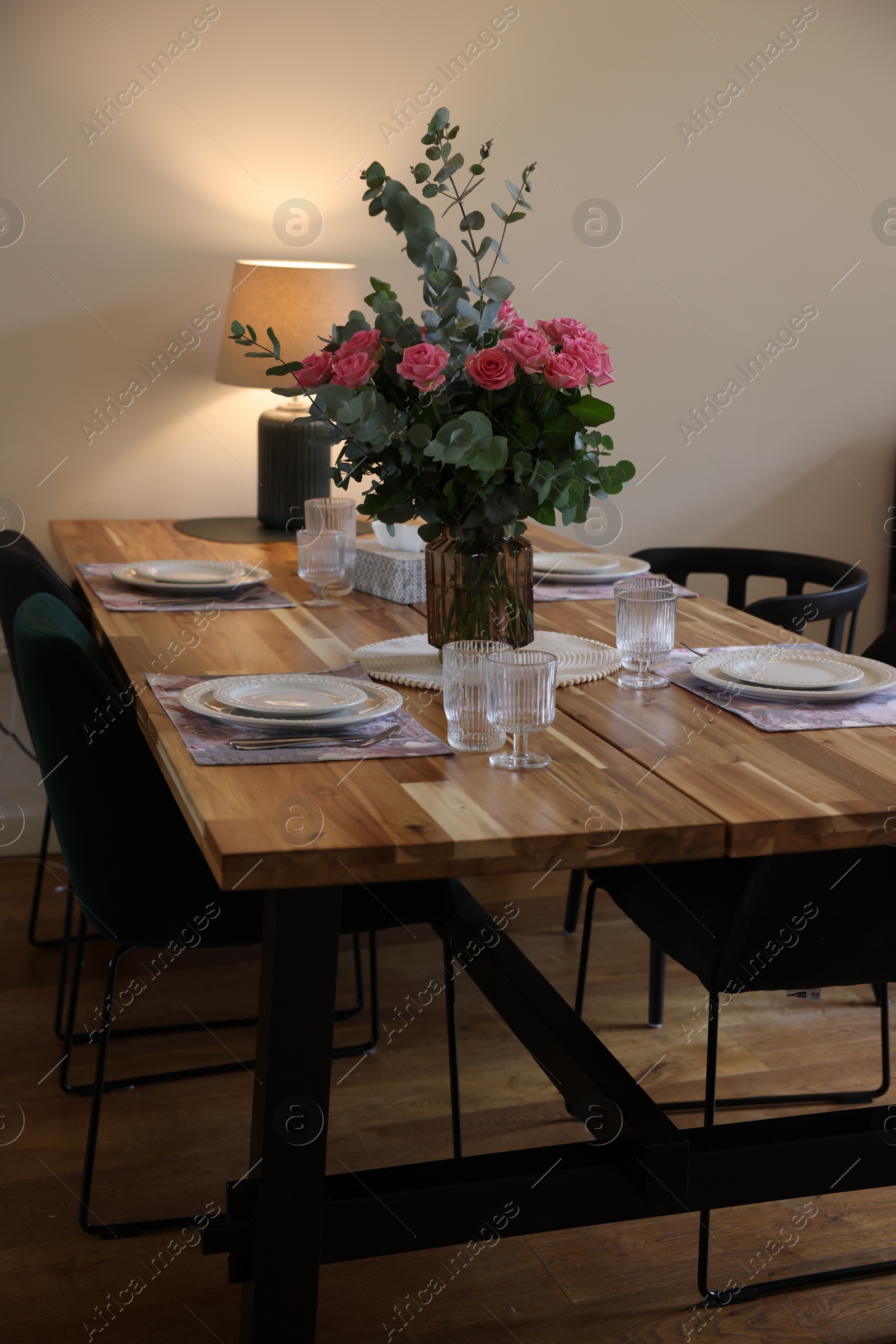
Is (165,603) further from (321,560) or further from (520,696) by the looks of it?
(520,696)

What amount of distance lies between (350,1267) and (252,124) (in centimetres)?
270

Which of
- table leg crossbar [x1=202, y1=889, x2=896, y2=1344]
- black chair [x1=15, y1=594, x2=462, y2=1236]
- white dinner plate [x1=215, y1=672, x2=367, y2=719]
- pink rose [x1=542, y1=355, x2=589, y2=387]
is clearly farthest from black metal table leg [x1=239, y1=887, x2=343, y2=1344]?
pink rose [x1=542, y1=355, x2=589, y2=387]

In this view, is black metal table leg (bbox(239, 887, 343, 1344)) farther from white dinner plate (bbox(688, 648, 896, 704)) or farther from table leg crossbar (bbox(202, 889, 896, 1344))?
white dinner plate (bbox(688, 648, 896, 704))

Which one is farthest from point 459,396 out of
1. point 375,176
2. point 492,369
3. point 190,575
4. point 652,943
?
point 652,943

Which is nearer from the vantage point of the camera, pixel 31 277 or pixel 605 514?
pixel 31 277

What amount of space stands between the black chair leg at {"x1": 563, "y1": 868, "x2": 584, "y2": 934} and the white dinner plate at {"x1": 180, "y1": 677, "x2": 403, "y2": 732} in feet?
4.29

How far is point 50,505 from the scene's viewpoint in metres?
3.28

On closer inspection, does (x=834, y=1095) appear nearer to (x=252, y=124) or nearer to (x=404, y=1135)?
(x=404, y=1135)

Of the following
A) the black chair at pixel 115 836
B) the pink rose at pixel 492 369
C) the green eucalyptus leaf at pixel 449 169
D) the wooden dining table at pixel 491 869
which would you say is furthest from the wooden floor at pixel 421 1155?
the green eucalyptus leaf at pixel 449 169

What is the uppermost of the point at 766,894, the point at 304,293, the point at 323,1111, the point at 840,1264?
the point at 304,293

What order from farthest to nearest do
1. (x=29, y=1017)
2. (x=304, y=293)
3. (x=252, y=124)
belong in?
(x=252, y=124)
(x=304, y=293)
(x=29, y=1017)

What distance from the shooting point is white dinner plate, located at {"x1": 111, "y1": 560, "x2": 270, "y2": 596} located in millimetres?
2344

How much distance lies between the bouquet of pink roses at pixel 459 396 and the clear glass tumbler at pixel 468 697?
263 mm

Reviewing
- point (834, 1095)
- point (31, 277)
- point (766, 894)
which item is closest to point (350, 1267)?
point (766, 894)
